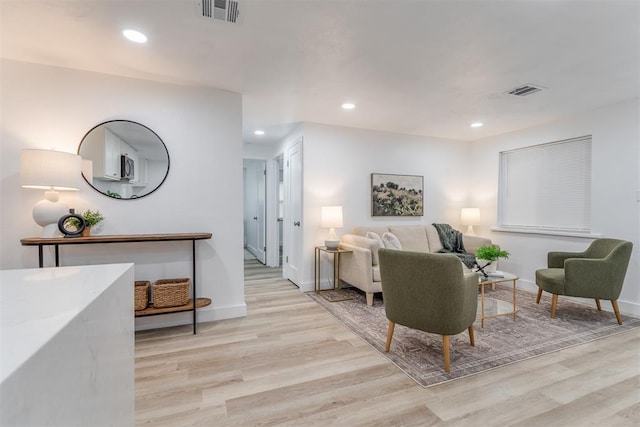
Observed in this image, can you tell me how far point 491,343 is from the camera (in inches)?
101

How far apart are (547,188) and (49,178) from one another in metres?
5.66

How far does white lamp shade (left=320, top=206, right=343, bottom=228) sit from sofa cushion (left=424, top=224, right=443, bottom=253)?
1.58 m

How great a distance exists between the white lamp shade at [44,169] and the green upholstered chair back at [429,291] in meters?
2.58

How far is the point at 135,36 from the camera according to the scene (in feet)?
6.88

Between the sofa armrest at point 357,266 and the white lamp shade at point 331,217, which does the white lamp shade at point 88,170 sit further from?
the sofa armrest at point 357,266

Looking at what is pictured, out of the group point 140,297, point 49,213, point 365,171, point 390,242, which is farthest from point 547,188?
point 49,213

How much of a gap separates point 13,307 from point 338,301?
3.33 metres

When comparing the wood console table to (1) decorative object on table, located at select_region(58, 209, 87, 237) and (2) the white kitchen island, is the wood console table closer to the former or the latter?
(1) decorative object on table, located at select_region(58, 209, 87, 237)

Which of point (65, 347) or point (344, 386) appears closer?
point (65, 347)

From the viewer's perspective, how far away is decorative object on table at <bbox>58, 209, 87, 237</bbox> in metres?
2.36

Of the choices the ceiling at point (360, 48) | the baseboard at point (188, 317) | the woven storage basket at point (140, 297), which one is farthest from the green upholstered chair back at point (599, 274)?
the woven storage basket at point (140, 297)

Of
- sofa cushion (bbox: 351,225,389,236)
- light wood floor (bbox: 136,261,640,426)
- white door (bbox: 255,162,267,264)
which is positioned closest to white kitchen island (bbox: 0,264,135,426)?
light wood floor (bbox: 136,261,640,426)

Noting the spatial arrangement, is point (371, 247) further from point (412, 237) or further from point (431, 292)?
point (431, 292)

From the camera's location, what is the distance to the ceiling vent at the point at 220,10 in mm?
1760
